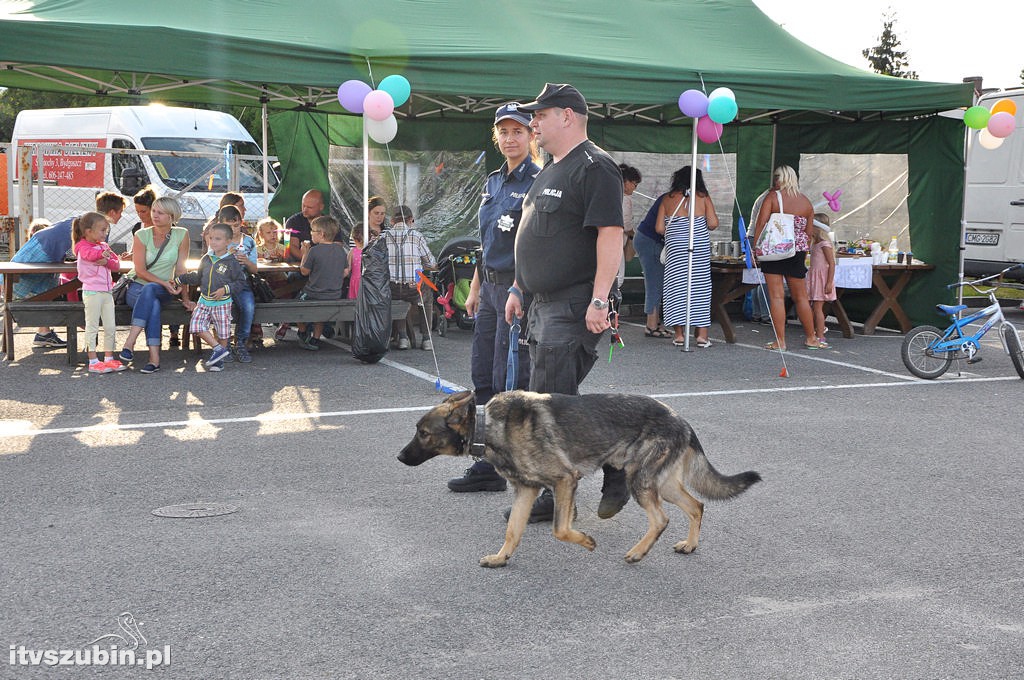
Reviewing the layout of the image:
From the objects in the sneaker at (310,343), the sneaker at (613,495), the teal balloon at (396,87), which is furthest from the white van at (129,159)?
the sneaker at (613,495)

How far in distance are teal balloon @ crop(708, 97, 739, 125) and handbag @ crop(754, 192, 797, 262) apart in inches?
56.2

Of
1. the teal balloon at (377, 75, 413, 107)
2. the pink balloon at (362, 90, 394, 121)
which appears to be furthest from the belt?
the teal balloon at (377, 75, 413, 107)

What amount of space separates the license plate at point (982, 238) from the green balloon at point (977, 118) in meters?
5.16

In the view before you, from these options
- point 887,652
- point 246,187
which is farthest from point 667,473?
point 246,187

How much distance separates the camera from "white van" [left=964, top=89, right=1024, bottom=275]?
15.4 m

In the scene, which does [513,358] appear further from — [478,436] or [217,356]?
[217,356]

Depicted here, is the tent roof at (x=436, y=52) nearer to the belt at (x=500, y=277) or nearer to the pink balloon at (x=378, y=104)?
the pink balloon at (x=378, y=104)

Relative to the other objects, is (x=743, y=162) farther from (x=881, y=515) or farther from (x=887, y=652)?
(x=887, y=652)

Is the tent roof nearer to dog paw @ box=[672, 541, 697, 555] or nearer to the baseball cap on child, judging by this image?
the baseball cap on child

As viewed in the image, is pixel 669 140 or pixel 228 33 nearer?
pixel 228 33

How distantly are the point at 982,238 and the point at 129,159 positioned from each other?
15.0m

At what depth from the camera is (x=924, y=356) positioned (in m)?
9.34

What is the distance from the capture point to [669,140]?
14.6 meters

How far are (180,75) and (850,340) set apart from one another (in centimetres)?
797
